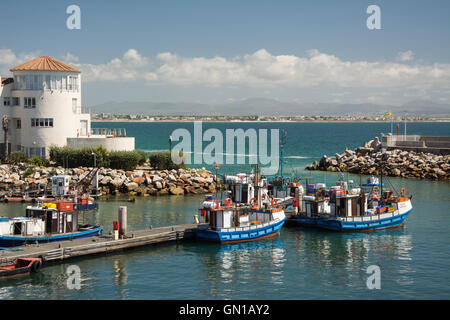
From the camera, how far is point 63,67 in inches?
2874

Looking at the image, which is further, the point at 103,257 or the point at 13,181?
the point at 13,181

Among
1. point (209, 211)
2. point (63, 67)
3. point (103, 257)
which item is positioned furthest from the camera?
point (63, 67)

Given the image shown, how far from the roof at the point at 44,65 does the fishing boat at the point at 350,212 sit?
3971 centimetres

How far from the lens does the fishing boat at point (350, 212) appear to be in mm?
45531

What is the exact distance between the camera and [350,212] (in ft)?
152

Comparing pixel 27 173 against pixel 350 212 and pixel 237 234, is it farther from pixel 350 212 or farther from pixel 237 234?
pixel 350 212

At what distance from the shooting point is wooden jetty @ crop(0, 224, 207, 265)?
1344 inches

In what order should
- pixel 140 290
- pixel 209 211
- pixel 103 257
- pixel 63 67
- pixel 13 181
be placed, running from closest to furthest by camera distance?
1. pixel 140 290
2. pixel 103 257
3. pixel 209 211
4. pixel 13 181
5. pixel 63 67

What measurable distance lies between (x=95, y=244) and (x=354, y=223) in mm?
20843

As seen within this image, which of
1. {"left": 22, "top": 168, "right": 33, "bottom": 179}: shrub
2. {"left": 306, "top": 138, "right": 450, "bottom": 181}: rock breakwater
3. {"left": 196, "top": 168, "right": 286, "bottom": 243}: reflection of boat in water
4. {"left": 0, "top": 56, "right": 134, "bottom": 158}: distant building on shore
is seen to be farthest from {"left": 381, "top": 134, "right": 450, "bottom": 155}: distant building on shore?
{"left": 22, "top": 168, "right": 33, "bottom": 179}: shrub

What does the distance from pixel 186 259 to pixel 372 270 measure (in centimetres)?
1172

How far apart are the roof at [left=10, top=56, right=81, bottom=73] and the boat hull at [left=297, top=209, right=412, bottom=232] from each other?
40695 mm

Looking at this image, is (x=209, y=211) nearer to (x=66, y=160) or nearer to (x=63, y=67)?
(x=66, y=160)
